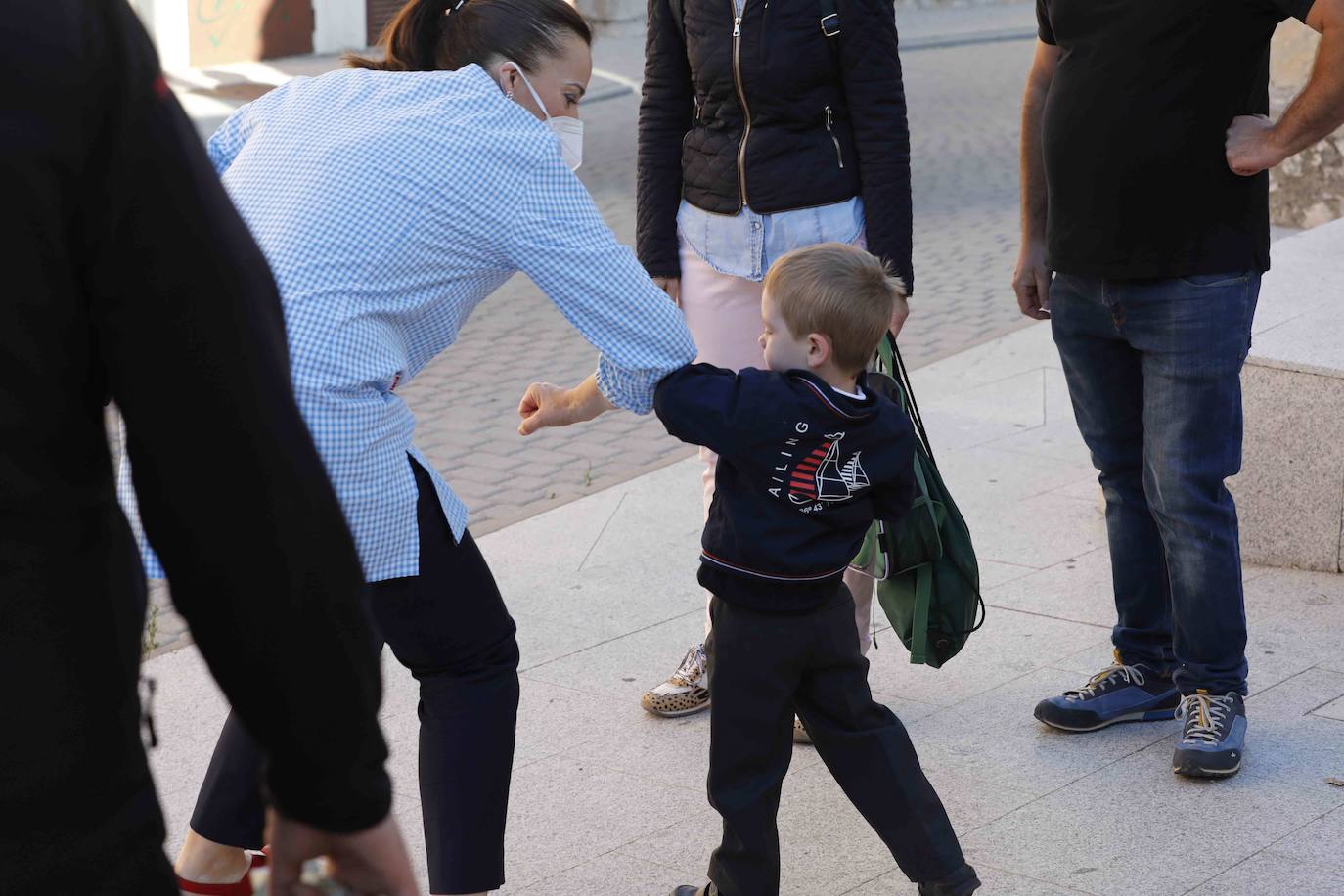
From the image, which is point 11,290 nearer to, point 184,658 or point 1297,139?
point 1297,139

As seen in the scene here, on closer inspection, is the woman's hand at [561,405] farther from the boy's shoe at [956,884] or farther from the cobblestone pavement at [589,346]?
the cobblestone pavement at [589,346]

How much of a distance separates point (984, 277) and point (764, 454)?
7.61m

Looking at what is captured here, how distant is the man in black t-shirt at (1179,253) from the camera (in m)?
3.44

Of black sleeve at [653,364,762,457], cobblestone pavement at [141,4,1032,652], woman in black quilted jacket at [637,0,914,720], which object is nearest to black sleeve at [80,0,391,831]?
black sleeve at [653,364,762,457]

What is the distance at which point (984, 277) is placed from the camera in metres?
10.1

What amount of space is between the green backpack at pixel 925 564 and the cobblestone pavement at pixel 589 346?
73.8 inches

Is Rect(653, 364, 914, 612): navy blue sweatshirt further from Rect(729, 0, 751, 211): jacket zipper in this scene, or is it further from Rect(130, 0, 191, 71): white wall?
Rect(130, 0, 191, 71): white wall

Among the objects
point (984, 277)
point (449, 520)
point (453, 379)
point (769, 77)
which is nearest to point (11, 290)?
point (449, 520)

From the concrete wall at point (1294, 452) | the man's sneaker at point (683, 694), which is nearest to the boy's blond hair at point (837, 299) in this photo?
the man's sneaker at point (683, 694)

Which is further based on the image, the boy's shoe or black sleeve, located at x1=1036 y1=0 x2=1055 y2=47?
black sleeve, located at x1=1036 y1=0 x2=1055 y2=47

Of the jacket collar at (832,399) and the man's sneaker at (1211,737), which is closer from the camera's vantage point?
the jacket collar at (832,399)

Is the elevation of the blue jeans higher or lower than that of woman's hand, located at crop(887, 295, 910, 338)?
lower

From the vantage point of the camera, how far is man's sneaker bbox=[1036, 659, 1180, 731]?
12.7 feet

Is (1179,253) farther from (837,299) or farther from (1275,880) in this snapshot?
(1275,880)
